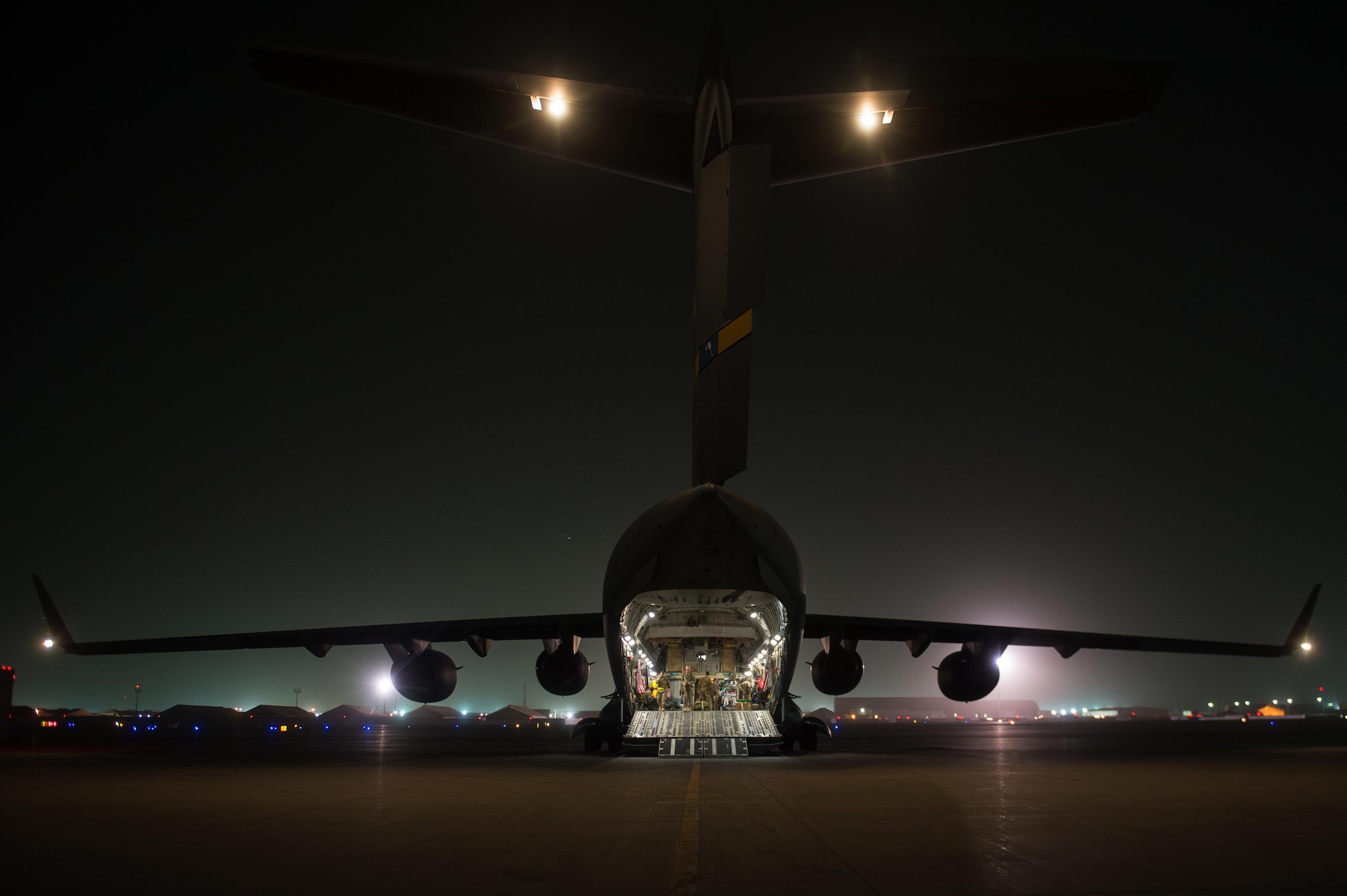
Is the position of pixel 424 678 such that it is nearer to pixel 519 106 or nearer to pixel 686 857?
pixel 519 106

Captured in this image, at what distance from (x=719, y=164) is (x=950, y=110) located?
10.6 ft

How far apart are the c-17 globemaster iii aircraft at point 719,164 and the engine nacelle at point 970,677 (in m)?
5.19

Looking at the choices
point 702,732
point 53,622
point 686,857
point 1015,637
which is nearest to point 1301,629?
point 1015,637

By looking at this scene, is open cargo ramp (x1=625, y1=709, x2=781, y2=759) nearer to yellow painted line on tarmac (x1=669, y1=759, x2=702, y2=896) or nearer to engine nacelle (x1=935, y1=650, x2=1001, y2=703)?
yellow painted line on tarmac (x1=669, y1=759, x2=702, y2=896)

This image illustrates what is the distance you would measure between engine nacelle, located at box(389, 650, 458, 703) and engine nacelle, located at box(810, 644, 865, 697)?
8.55 meters

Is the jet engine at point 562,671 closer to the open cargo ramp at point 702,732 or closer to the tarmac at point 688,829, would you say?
the open cargo ramp at point 702,732

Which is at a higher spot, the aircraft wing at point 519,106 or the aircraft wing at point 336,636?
the aircraft wing at point 519,106

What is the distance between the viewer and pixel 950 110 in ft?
38.7

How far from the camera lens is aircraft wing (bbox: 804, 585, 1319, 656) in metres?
20.1

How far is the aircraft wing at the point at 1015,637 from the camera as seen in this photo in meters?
20.1

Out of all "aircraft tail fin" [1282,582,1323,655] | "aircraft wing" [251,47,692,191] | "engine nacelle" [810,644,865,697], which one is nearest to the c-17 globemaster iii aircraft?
"aircraft wing" [251,47,692,191]

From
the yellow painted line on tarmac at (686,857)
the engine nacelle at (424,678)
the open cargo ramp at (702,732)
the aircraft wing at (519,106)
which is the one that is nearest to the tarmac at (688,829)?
the yellow painted line on tarmac at (686,857)

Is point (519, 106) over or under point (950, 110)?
under

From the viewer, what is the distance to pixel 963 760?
13516 mm
